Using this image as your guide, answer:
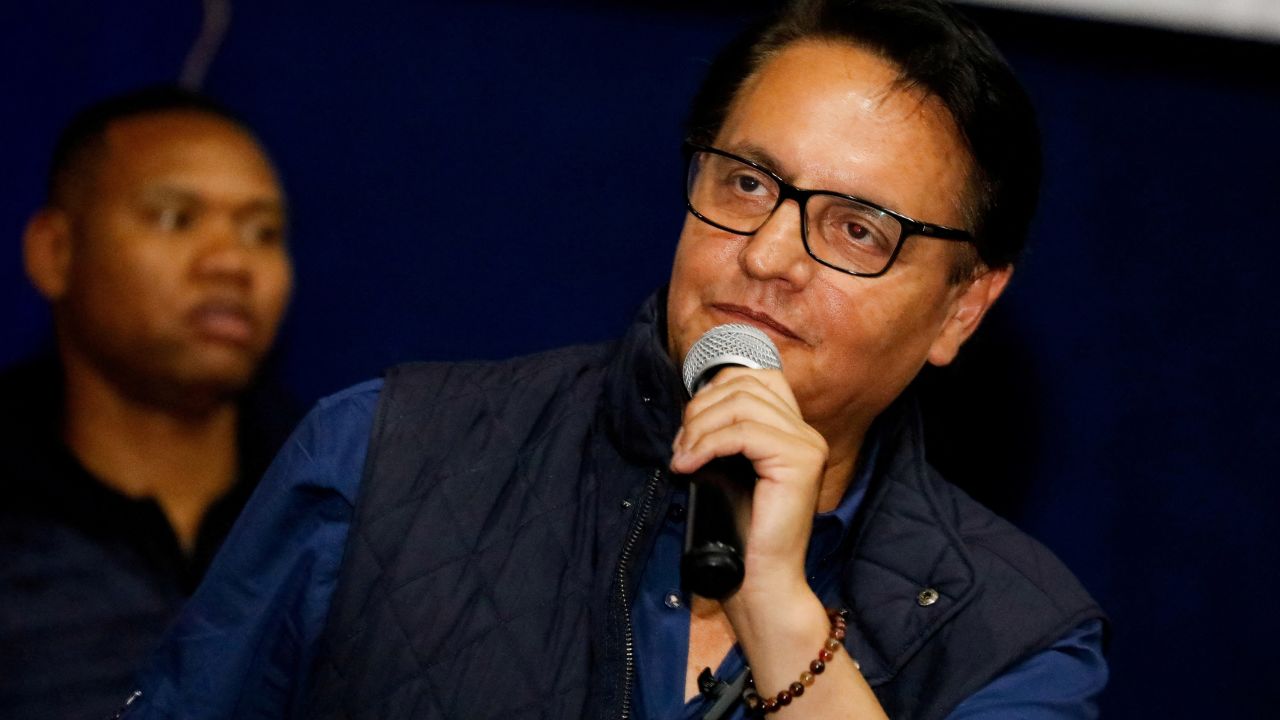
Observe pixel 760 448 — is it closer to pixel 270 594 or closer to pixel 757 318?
pixel 757 318

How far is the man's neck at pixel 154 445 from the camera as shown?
76.0 inches

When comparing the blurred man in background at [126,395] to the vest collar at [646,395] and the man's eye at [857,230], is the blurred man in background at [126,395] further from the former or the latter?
the man's eye at [857,230]

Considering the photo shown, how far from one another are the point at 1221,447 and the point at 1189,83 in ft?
2.23

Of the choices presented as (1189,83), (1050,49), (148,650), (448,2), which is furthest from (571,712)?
(1189,83)

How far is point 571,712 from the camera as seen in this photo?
4.32 feet

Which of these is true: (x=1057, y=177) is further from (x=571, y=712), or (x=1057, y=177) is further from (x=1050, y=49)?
(x=571, y=712)

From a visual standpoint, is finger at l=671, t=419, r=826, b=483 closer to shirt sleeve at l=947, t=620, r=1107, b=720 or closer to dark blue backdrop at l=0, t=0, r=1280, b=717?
shirt sleeve at l=947, t=620, r=1107, b=720

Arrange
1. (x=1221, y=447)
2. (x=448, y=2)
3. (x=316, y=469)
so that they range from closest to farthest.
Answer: (x=316, y=469) → (x=448, y=2) → (x=1221, y=447)

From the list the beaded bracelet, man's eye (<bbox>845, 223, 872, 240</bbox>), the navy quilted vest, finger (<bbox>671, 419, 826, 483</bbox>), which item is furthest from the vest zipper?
man's eye (<bbox>845, 223, 872, 240</bbox>)

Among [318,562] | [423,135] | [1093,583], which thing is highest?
Result: [423,135]

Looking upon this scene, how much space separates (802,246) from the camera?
4.45 feet

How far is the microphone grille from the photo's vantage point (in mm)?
1190

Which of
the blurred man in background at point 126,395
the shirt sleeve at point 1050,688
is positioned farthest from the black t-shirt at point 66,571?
the shirt sleeve at point 1050,688

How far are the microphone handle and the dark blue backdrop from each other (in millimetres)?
1107
